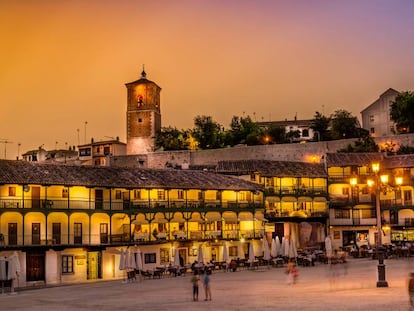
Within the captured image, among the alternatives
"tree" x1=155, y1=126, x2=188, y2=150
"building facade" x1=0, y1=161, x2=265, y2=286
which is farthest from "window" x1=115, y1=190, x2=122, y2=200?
"tree" x1=155, y1=126, x2=188, y2=150

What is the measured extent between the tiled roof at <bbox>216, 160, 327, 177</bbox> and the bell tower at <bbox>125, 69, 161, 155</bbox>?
147 feet

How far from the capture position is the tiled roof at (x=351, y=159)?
7694 centimetres

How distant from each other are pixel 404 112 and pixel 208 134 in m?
33.2

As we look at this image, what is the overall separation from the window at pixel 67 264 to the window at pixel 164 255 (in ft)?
29.6

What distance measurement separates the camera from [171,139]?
111m

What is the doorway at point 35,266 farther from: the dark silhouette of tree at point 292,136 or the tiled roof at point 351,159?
the dark silhouette of tree at point 292,136

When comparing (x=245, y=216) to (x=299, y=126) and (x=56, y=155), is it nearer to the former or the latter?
(x=299, y=126)

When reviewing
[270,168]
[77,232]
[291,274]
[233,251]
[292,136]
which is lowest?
[291,274]

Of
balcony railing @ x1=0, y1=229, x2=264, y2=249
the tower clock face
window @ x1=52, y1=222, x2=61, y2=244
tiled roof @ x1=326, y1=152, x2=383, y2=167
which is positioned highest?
the tower clock face

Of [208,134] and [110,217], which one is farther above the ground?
[208,134]

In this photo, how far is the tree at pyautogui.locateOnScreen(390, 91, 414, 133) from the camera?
96188 millimetres

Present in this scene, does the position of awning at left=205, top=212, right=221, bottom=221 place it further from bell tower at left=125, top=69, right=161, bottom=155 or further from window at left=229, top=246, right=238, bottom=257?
bell tower at left=125, top=69, right=161, bottom=155

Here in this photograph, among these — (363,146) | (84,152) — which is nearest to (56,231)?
(363,146)

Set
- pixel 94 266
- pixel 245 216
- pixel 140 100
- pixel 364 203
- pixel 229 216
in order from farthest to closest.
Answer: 1. pixel 140 100
2. pixel 364 203
3. pixel 245 216
4. pixel 229 216
5. pixel 94 266
